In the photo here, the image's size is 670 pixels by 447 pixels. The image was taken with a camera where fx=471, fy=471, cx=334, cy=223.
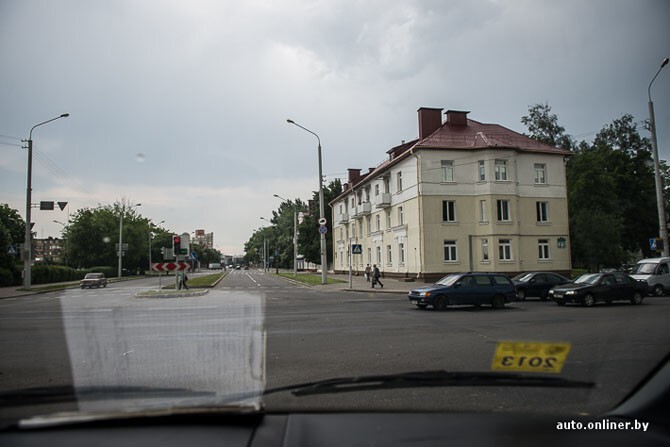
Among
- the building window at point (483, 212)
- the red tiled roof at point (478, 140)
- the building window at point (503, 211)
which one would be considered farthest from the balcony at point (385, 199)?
the building window at point (503, 211)

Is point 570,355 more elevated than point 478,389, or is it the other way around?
point 570,355

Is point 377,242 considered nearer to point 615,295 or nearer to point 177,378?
point 615,295

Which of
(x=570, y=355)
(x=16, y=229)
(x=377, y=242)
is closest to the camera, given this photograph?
(x=570, y=355)

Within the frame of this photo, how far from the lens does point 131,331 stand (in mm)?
5629

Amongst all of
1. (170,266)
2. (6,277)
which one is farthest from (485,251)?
(6,277)

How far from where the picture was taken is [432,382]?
3480 millimetres

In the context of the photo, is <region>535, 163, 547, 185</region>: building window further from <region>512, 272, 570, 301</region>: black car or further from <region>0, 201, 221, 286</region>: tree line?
<region>0, 201, 221, 286</region>: tree line

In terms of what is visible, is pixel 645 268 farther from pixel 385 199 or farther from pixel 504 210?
pixel 385 199

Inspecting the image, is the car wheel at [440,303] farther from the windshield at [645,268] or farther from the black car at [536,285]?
the windshield at [645,268]

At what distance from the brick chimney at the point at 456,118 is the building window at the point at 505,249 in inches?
407

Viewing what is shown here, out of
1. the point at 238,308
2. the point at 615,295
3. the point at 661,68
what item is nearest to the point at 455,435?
the point at 661,68

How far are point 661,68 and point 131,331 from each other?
5805 mm

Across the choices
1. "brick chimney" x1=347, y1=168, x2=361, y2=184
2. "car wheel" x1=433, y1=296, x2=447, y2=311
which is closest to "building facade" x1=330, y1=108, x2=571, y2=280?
"car wheel" x1=433, y1=296, x2=447, y2=311

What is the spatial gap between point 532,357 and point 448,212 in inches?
1293
